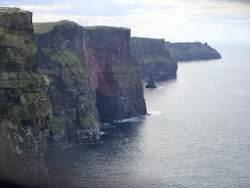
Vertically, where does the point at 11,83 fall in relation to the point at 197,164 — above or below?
above

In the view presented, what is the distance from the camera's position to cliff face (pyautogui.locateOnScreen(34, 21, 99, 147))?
119m

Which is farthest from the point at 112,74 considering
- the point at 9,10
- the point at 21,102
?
the point at 21,102

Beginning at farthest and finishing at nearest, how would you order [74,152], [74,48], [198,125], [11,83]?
[198,125]
[74,48]
[74,152]
[11,83]

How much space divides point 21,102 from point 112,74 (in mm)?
80352

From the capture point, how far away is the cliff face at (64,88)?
119 metres

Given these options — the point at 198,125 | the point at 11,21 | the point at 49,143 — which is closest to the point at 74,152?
the point at 49,143

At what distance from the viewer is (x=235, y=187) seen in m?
88.6

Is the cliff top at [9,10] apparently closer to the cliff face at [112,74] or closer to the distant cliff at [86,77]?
the distant cliff at [86,77]

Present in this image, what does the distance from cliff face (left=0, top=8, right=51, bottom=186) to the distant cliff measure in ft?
103

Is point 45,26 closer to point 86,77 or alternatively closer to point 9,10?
point 86,77

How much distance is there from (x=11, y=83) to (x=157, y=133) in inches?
2683

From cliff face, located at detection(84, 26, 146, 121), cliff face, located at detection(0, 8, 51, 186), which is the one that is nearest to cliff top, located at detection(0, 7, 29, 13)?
cliff face, located at detection(0, 8, 51, 186)

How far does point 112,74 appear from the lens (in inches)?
6270

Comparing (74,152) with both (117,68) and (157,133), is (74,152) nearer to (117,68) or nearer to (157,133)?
(157,133)
